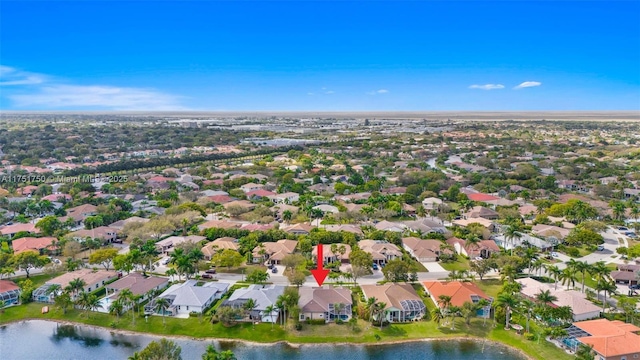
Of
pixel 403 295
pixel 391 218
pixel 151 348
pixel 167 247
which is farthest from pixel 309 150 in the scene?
pixel 151 348

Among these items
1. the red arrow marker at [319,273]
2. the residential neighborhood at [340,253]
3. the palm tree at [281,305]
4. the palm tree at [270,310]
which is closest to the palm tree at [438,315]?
the residential neighborhood at [340,253]

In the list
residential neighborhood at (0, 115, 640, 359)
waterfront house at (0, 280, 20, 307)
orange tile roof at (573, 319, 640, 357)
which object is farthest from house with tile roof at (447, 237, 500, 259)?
waterfront house at (0, 280, 20, 307)

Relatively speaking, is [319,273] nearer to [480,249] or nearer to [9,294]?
[480,249]

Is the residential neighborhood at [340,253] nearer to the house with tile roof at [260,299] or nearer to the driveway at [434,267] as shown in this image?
the house with tile roof at [260,299]

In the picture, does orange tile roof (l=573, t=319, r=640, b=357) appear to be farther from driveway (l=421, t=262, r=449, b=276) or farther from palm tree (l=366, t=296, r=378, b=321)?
palm tree (l=366, t=296, r=378, b=321)

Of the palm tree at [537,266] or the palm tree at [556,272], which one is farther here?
the palm tree at [537,266]
